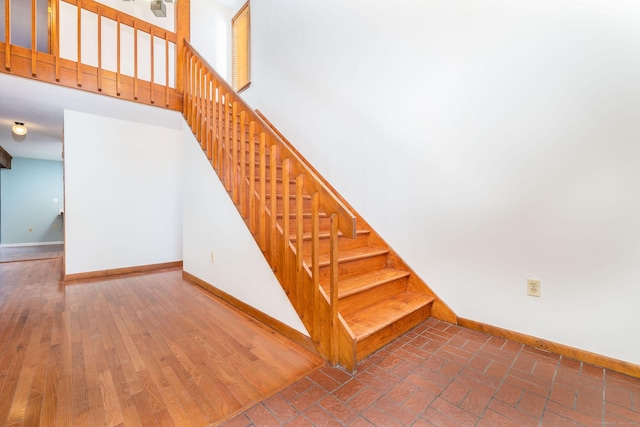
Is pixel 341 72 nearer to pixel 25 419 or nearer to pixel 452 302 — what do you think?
pixel 452 302

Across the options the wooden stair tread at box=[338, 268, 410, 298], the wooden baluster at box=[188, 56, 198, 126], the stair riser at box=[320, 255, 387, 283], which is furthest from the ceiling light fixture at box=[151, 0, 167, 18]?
the wooden stair tread at box=[338, 268, 410, 298]

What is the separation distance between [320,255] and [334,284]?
29.9 inches

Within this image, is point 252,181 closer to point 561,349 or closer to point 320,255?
point 320,255

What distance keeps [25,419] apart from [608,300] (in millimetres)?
3090

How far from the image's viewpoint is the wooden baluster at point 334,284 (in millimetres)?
1604

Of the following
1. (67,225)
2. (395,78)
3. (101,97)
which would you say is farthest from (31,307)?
(395,78)

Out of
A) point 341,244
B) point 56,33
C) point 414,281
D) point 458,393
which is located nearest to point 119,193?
point 56,33

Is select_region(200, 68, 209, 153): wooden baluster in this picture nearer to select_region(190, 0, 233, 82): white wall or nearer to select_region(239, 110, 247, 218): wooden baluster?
select_region(239, 110, 247, 218): wooden baluster

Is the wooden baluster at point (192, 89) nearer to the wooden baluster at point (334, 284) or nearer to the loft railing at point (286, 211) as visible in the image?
the loft railing at point (286, 211)

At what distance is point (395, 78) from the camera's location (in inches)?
99.0

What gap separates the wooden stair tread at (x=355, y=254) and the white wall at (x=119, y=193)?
3.07 m

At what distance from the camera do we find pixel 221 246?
282 centimetres

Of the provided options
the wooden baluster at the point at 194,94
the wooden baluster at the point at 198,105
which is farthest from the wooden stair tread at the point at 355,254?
the wooden baluster at the point at 194,94

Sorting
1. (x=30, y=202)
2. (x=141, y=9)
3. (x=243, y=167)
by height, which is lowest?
(x=30, y=202)
